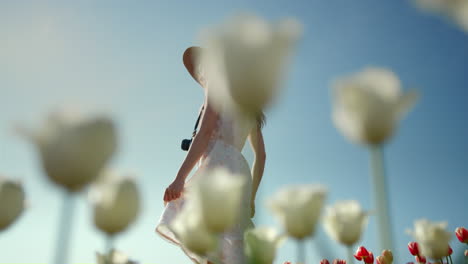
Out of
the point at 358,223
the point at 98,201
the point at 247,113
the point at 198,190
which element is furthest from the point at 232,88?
the point at 358,223

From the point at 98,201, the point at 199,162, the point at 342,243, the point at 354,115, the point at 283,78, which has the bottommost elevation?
the point at 342,243

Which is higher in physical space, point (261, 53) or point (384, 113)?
point (261, 53)

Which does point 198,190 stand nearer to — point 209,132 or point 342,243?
point 342,243

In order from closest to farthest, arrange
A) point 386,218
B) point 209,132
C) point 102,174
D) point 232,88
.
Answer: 1. point 386,218
2. point 102,174
3. point 232,88
4. point 209,132

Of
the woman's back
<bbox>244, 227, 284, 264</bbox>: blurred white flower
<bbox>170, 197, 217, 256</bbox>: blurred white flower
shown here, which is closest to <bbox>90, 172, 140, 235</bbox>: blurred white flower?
<bbox>170, 197, 217, 256</bbox>: blurred white flower

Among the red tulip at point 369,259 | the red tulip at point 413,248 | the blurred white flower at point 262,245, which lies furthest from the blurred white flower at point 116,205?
the red tulip at point 413,248

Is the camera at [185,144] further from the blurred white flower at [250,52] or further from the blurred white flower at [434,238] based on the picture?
the blurred white flower at [250,52]

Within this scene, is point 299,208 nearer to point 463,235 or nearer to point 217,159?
point 217,159
